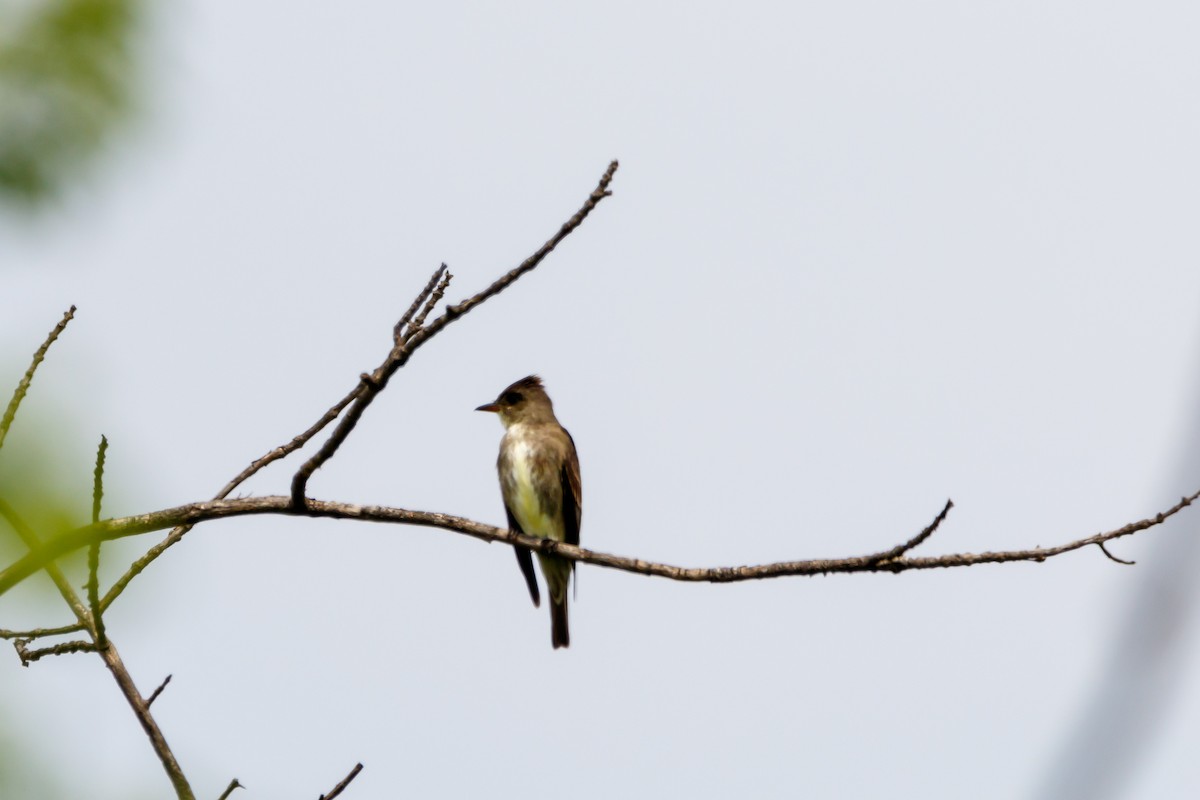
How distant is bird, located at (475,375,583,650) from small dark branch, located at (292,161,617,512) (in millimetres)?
7287

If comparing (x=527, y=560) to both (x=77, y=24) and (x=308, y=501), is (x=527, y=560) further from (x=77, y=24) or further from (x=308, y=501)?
(x=77, y=24)

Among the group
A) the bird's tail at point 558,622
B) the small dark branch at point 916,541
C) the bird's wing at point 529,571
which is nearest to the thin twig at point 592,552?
the small dark branch at point 916,541

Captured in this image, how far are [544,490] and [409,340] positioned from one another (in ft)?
25.2

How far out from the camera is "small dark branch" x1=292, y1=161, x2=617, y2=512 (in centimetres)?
522

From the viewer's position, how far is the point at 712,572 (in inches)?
225

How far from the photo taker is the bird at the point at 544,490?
42.4 feet

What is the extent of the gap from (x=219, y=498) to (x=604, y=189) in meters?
2.07

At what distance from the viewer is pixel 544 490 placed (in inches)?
509

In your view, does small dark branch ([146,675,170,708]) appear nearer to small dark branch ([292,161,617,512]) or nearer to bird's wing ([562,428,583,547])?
small dark branch ([292,161,617,512])

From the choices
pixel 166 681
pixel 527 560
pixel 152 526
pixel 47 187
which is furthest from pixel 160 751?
pixel 527 560

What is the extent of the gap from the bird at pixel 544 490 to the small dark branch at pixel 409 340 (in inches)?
287

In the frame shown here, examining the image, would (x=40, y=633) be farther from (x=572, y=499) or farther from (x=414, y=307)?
(x=572, y=499)

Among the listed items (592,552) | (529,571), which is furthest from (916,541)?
(529,571)

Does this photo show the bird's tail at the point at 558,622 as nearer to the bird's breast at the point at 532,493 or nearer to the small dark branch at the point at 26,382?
the bird's breast at the point at 532,493
